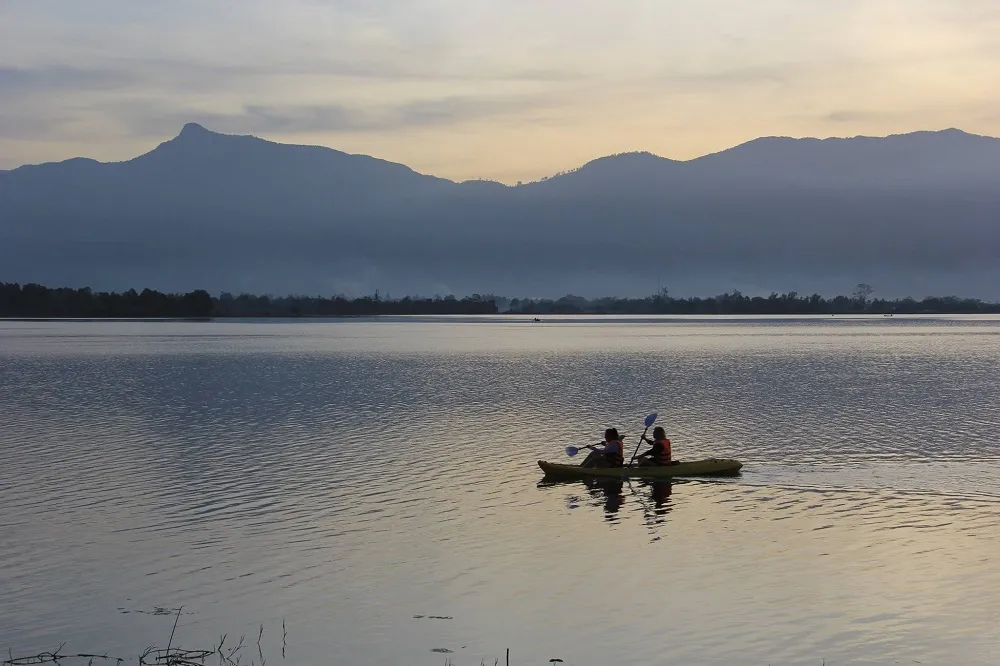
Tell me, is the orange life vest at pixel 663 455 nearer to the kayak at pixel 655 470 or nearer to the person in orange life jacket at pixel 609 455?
the kayak at pixel 655 470

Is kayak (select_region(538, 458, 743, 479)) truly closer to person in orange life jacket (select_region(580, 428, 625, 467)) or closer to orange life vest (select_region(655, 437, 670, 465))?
orange life vest (select_region(655, 437, 670, 465))

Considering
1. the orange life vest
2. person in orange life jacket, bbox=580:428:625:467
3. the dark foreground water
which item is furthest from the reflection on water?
the orange life vest

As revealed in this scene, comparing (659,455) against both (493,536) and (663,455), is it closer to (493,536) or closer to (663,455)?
(663,455)

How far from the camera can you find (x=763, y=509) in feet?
99.4

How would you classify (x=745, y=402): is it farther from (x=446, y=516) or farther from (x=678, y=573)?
(x=678, y=573)

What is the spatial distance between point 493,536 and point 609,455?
35.5ft

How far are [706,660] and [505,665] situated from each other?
132 inches

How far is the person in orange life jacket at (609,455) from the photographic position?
Result: 36.9 metres

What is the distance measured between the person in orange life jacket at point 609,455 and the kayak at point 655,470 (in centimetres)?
40

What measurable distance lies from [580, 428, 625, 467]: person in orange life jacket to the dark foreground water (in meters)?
1.82

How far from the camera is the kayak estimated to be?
35.8 meters

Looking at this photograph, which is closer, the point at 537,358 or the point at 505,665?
the point at 505,665

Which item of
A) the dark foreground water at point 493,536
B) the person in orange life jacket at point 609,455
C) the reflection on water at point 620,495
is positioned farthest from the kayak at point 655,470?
the dark foreground water at point 493,536

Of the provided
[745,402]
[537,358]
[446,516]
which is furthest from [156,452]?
[537,358]
